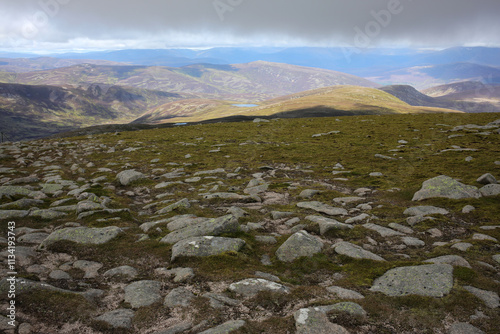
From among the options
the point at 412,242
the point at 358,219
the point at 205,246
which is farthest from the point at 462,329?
the point at 205,246

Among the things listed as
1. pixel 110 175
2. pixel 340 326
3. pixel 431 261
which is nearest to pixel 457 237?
pixel 431 261

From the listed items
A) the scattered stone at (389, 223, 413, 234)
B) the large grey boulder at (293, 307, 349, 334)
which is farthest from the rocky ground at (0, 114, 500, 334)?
the scattered stone at (389, 223, 413, 234)

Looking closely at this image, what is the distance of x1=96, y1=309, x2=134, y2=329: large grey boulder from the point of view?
7.15m

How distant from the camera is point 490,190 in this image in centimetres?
1627

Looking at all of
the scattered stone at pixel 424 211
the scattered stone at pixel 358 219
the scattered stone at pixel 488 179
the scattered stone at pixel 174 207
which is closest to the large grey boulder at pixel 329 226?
the scattered stone at pixel 358 219

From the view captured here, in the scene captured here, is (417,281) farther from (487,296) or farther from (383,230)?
(383,230)

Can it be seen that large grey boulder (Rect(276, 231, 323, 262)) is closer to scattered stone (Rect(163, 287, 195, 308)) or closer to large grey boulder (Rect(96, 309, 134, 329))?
scattered stone (Rect(163, 287, 195, 308))

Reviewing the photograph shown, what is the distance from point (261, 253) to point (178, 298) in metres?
4.35

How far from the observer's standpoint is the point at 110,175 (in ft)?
91.0

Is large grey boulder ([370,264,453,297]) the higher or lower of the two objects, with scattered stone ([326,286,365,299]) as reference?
higher

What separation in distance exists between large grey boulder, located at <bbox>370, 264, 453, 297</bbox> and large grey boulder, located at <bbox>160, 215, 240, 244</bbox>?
6557 mm

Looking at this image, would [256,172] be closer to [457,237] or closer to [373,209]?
[373,209]

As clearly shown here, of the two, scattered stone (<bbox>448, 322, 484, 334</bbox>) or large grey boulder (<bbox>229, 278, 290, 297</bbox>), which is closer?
scattered stone (<bbox>448, 322, 484, 334</bbox>)

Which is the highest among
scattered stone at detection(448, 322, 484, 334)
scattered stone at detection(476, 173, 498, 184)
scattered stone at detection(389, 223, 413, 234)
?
scattered stone at detection(448, 322, 484, 334)
